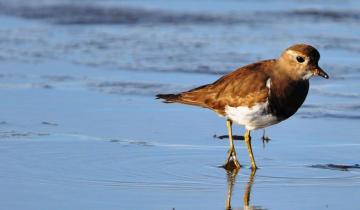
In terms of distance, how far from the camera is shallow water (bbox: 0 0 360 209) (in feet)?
21.8

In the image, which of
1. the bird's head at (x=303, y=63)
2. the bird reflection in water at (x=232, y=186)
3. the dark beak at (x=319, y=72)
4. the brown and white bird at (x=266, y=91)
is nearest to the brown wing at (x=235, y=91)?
the brown and white bird at (x=266, y=91)

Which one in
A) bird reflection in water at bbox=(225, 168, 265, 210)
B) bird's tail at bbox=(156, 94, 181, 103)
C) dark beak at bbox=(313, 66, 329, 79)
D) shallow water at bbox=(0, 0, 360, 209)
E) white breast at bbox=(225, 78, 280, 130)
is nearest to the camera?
bird reflection in water at bbox=(225, 168, 265, 210)

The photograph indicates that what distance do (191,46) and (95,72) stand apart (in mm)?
1645

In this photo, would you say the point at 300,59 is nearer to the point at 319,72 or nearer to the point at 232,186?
the point at 319,72

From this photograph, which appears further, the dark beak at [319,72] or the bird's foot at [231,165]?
the dark beak at [319,72]

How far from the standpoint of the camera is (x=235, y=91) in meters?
7.57

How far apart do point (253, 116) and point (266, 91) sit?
0.21 m

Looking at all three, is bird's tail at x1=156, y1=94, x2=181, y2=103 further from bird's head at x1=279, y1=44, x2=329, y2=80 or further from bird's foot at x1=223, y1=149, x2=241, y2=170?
bird's head at x1=279, y1=44, x2=329, y2=80

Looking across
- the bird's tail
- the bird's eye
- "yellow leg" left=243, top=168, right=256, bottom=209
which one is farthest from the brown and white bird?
the bird's tail

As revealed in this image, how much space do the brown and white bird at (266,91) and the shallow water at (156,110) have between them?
0.37 meters

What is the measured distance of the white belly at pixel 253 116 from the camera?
7.31 meters

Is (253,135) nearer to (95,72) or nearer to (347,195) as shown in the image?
(347,195)

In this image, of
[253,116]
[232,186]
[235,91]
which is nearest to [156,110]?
[235,91]

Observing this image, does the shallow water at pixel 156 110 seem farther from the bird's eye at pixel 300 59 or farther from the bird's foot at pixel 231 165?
the bird's eye at pixel 300 59
